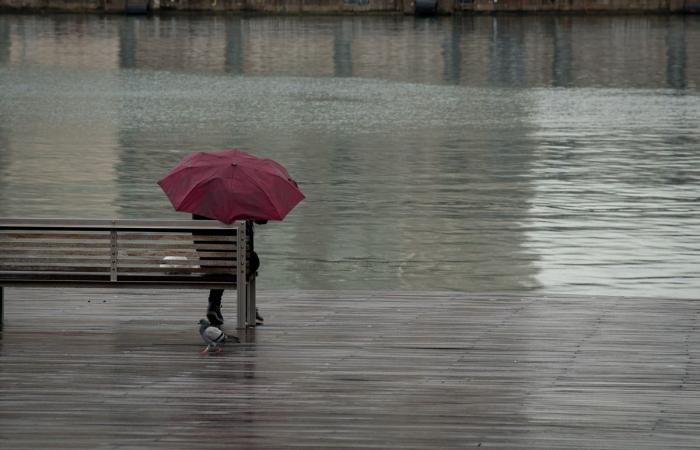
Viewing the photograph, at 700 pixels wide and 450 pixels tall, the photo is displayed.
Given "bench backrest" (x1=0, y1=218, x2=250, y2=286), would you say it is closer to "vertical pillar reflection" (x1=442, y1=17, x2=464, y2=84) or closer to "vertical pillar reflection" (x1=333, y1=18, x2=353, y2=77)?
"vertical pillar reflection" (x1=442, y1=17, x2=464, y2=84)

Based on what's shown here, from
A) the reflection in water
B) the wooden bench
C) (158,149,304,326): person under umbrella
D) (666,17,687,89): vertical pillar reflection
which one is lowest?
(666,17,687,89): vertical pillar reflection

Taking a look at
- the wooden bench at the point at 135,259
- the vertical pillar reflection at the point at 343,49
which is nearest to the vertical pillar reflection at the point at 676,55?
the vertical pillar reflection at the point at 343,49

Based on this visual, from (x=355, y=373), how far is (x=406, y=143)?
24796 millimetres

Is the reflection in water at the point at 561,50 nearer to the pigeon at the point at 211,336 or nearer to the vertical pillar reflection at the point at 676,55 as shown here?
the vertical pillar reflection at the point at 676,55

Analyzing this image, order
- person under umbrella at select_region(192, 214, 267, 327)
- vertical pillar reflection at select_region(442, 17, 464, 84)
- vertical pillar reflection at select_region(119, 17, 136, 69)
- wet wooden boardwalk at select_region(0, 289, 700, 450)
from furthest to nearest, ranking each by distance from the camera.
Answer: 1. vertical pillar reflection at select_region(119, 17, 136, 69)
2. vertical pillar reflection at select_region(442, 17, 464, 84)
3. person under umbrella at select_region(192, 214, 267, 327)
4. wet wooden boardwalk at select_region(0, 289, 700, 450)

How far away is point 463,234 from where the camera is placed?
21.7m

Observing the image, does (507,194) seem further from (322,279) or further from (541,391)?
(541,391)

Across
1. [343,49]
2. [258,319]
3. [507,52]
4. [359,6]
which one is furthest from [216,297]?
[359,6]

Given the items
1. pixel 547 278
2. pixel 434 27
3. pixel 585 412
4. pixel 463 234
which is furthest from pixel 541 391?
pixel 434 27

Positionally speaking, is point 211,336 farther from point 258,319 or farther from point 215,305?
point 258,319

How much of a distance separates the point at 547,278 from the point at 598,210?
630cm

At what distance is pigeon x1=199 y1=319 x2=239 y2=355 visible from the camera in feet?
39.9

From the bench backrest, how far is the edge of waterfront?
9144cm

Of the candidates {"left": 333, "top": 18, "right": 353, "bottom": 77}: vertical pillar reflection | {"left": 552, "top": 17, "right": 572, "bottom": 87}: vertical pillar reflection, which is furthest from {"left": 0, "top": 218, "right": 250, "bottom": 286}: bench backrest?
{"left": 333, "top": 18, "right": 353, "bottom": 77}: vertical pillar reflection
